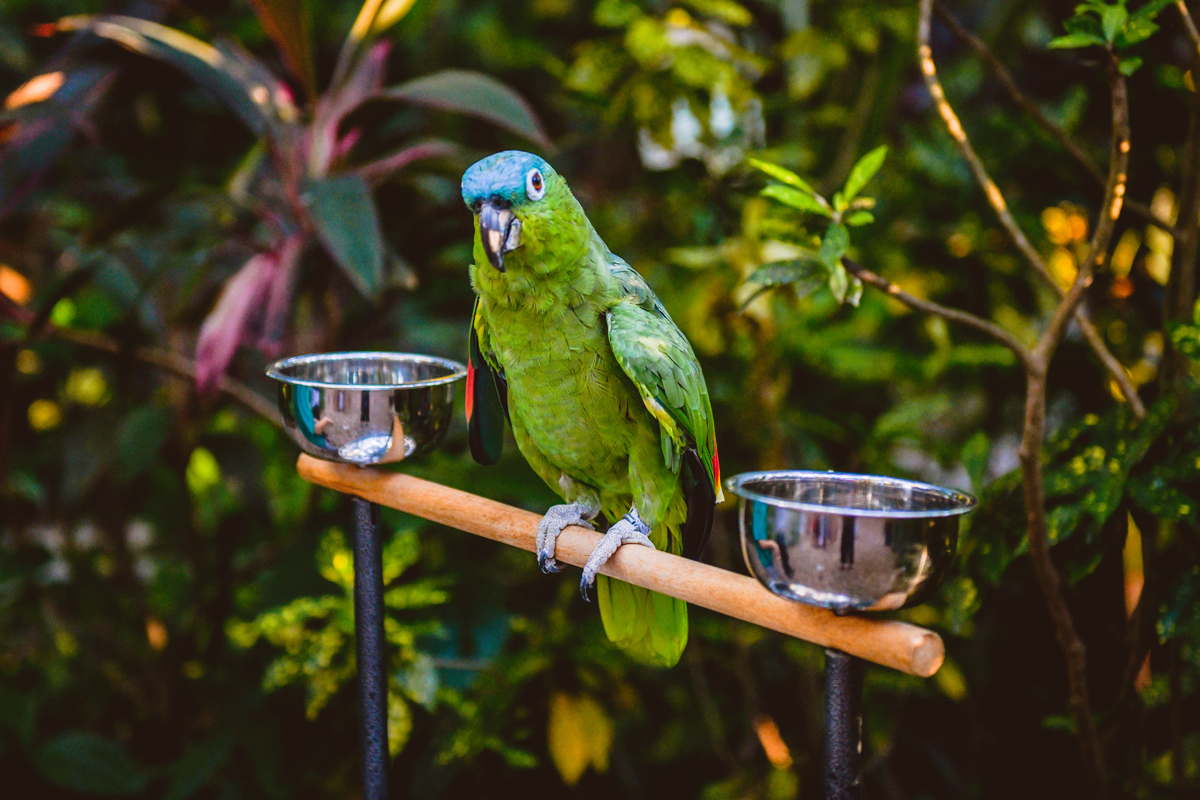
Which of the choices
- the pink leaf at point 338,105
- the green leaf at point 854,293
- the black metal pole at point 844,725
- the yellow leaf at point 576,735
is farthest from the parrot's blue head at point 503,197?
the yellow leaf at point 576,735

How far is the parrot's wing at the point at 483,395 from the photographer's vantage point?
96 cm

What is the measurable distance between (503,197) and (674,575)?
0.39m

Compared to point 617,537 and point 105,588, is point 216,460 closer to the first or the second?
point 105,588

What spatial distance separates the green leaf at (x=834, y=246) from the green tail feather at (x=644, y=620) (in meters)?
0.42

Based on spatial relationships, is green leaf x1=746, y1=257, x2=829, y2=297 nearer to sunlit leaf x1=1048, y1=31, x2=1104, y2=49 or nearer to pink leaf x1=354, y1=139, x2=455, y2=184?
sunlit leaf x1=1048, y1=31, x2=1104, y2=49

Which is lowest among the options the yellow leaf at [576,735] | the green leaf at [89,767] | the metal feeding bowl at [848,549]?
the green leaf at [89,767]

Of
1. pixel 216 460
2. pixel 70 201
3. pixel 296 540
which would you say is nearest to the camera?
pixel 296 540

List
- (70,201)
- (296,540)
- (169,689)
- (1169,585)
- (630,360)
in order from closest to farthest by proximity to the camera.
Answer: (630,360), (1169,585), (296,540), (169,689), (70,201)

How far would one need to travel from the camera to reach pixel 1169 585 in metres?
0.94

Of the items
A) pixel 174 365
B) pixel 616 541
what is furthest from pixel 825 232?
pixel 174 365

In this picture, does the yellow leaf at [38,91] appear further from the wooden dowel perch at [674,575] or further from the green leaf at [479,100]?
the wooden dowel perch at [674,575]

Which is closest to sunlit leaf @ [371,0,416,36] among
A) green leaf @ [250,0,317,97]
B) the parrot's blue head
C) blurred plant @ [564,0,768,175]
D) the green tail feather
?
green leaf @ [250,0,317,97]

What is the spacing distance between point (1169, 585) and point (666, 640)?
0.59 metres

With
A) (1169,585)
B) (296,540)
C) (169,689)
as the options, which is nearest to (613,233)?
(296,540)
